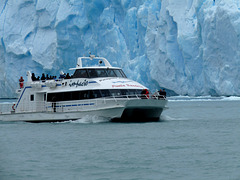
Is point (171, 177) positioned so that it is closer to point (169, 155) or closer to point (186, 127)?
point (169, 155)

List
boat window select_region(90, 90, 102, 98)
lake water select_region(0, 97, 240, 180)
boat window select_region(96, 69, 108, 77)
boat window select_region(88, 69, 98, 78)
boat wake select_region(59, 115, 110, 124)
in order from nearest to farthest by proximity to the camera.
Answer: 1. lake water select_region(0, 97, 240, 180)
2. boat wake select_region(59, 115, 110, 124)
3. boat window select_region(90, 90, 102, 98)
4. boat window select_region(88, 69, 98, 78)
5. boat window select_region(96, 69, 108, 77)

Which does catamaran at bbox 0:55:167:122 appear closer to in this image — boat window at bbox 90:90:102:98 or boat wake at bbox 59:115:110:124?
boat window at bbox 90:90:102:98

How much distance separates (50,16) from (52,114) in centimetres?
3287

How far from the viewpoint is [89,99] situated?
779 inches

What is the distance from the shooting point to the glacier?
42500mm

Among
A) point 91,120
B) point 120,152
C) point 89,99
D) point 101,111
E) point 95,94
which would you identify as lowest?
point 120,152

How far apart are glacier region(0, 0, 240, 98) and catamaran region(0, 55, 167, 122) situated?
2236 cm

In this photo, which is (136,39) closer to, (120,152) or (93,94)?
(93,94)

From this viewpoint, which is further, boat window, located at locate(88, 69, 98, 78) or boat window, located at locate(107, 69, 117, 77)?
boat window, located at locate(107, 69, 117, 77)

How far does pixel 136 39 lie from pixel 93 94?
3264 cm

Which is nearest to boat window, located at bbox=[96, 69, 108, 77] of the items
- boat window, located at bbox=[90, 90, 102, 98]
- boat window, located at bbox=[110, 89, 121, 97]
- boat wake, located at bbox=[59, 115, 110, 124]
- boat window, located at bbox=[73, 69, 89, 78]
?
boat window, located at bbox=[73, 69, 89, 78]

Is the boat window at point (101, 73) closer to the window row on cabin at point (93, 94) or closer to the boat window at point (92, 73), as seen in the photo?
the boat window at point (92, 73)

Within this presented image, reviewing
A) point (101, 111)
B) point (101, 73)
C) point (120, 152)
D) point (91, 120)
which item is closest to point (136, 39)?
point (101, 73)

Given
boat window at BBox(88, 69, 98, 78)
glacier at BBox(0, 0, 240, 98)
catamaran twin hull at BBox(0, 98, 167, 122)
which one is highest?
glacier at BBox(0, 0, 240, 98)
